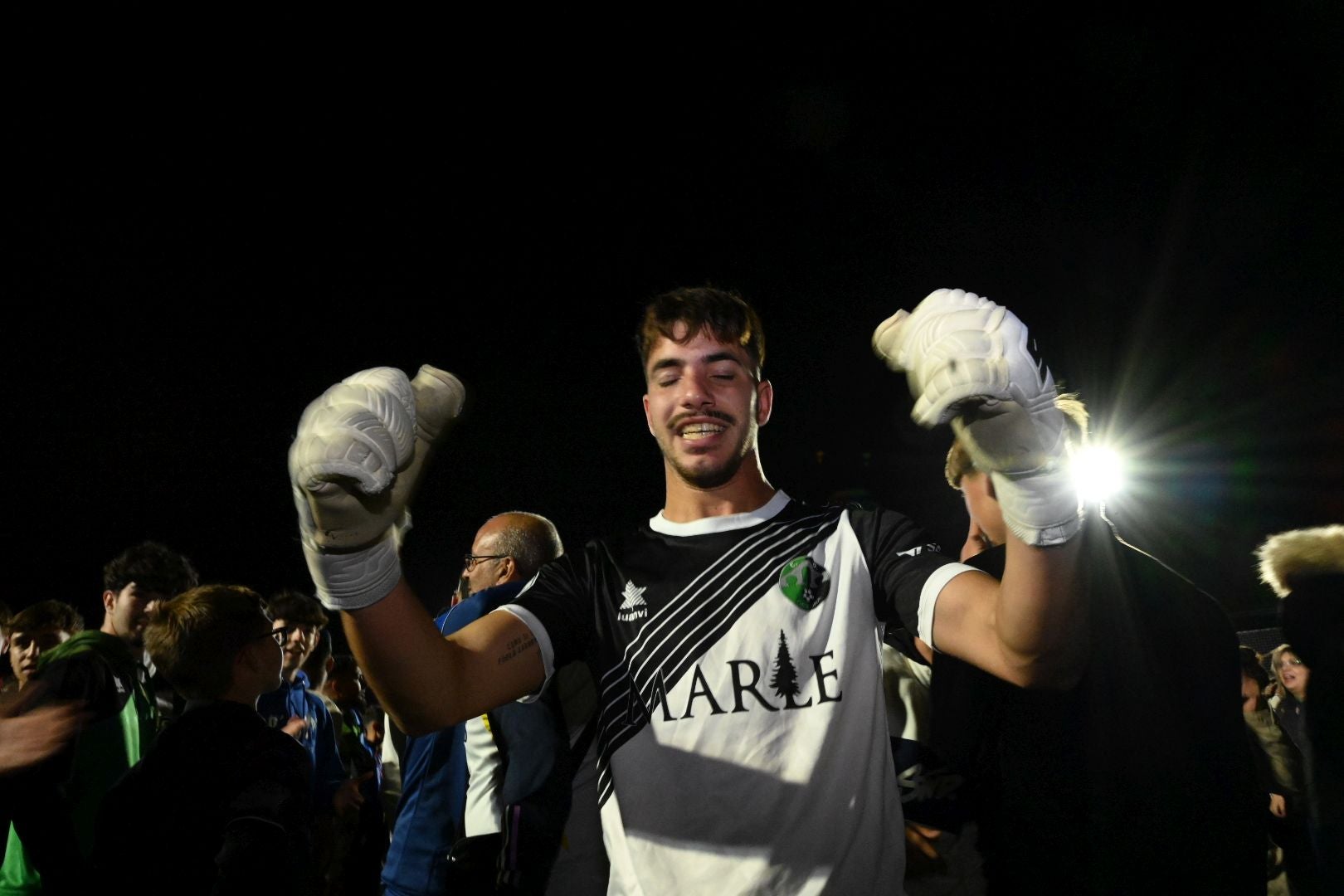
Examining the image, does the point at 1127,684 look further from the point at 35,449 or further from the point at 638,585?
the point at 35,449

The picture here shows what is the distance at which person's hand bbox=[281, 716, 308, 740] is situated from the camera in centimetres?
546

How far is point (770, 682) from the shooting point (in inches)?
82.4

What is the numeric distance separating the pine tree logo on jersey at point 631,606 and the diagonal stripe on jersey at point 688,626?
0.15ft

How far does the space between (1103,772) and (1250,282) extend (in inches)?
469

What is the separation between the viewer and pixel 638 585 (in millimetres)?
2330

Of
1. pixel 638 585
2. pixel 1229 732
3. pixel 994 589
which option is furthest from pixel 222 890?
pixel 1229 732

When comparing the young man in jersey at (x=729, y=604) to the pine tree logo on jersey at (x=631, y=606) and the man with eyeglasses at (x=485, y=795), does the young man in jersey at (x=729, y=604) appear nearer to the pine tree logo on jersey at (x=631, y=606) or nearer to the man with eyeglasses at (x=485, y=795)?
the pine tree logo on jersey at (x=631, y=606)

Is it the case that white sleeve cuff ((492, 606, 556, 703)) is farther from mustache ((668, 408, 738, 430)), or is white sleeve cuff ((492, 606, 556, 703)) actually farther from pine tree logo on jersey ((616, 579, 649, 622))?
mustache ((668, 408, 738, 430))

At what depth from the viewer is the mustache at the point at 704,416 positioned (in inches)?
93.0

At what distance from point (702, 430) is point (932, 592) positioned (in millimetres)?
724

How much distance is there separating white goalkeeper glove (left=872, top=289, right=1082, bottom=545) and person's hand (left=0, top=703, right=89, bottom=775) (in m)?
3.18

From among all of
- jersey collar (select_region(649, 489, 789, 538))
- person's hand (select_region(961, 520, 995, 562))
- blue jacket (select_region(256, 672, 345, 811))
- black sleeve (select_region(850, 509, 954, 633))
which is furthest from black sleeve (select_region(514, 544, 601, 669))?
blue jacket (select_region(256, 672, 345, 811))

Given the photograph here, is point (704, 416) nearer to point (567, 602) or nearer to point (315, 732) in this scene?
point (567, 602)

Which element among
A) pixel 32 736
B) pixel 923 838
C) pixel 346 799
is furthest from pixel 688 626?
pixel 346 799
